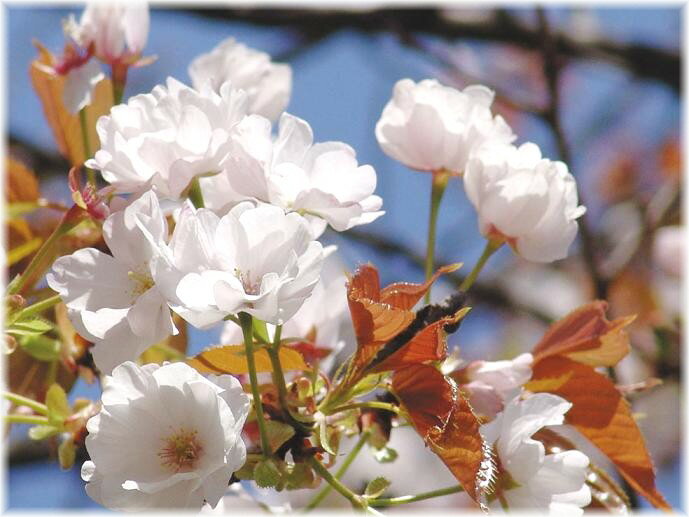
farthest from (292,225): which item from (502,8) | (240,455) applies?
(502,8)

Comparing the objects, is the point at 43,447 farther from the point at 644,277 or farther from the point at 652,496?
the point at 644,277

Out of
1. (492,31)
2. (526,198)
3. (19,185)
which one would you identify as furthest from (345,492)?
(492,31)

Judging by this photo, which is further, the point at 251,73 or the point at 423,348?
the point at 251,73

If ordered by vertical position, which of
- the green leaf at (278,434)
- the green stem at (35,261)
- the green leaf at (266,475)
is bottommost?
the green leaf at (266,475)

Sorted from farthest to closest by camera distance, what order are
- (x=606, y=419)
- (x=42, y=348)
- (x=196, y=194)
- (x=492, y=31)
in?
(x=492, y=31)
(x=42, y=348)
(x=606, y=419)
(x=196, y=194)

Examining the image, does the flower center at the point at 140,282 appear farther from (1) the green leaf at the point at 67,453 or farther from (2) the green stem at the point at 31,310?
(1) the green leaf at the point at 67,453

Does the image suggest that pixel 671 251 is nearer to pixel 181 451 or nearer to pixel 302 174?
pixel 302 174

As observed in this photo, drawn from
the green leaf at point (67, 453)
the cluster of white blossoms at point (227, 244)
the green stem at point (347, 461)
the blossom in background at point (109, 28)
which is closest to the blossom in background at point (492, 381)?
the cluster of white blossoms at point (227, 244)
